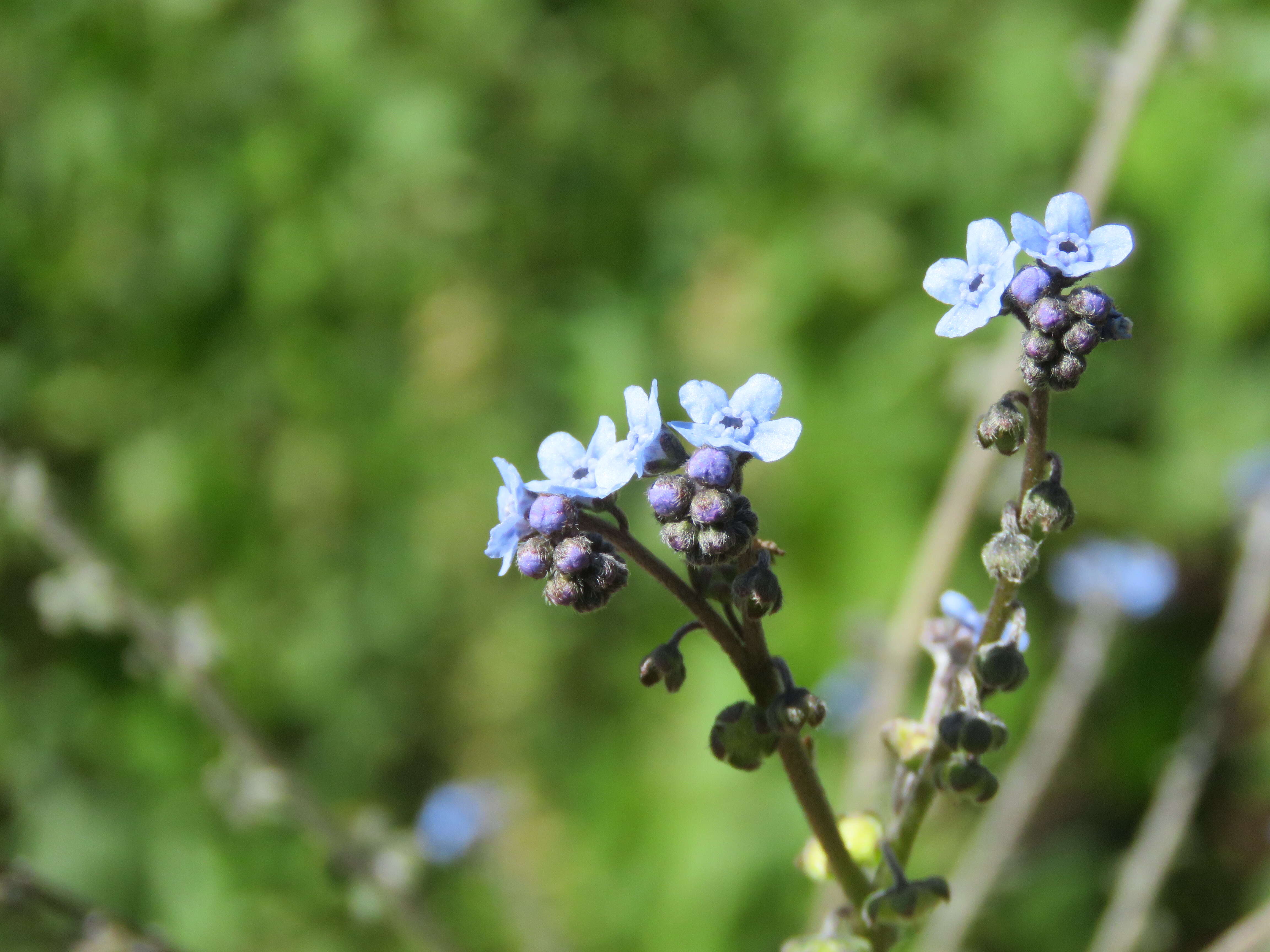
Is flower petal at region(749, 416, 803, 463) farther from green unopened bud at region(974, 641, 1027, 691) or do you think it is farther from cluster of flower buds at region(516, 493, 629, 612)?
green unopened bud at region(974, 641, 1027, 691)

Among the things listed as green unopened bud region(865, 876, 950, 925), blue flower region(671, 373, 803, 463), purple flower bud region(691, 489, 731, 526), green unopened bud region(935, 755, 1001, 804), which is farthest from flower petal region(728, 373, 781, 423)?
green unopened bud region(865, 876, 950, 925)

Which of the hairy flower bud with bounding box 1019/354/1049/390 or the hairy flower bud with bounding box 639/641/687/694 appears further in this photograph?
the hairy flower bud with bounding box 639/641/687/694

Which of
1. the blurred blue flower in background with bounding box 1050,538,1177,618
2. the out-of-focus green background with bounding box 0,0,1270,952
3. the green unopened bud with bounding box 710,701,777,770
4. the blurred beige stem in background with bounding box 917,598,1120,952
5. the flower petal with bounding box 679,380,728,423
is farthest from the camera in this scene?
the out-of-focus green background with bounding box 0,0,1270,952

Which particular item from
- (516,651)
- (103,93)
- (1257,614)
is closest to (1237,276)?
(1257,614)

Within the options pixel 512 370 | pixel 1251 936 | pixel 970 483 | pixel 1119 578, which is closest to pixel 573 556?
pixel 1251 936

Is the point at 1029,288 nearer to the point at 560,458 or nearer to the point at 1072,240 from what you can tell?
the point at 1072,240

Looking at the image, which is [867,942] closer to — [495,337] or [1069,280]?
[1069,280]
